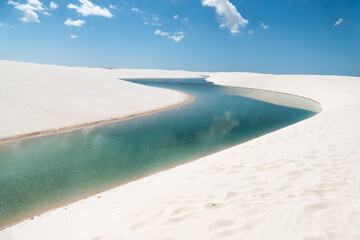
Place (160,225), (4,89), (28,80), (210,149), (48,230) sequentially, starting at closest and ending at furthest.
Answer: (160,225), (48,230), (210,149), (4,89), (28,80)

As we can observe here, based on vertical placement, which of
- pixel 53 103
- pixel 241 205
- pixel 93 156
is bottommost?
pixel 93 156

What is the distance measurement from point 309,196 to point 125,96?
20557mm

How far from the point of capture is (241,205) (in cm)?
318

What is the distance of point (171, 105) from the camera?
2123 cm

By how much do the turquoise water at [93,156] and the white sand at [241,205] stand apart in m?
1.31

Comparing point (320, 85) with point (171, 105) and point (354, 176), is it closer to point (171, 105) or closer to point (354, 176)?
point (171, 105)

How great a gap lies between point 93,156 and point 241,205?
22.4 feet

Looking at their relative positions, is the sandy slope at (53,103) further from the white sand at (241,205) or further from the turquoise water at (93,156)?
the white sand at (241,205)

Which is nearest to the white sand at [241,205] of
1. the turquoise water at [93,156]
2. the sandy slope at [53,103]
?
the turquoise water at [93,156]

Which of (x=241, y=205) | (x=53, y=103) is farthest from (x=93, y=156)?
(x=53, y=103)

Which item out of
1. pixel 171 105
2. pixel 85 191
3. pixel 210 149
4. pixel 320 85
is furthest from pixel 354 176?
pixel 320 85

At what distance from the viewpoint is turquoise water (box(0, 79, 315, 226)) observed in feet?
18.6

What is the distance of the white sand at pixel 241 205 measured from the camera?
2559 millimetres

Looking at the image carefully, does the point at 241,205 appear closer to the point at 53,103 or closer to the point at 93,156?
the point at 93,156
